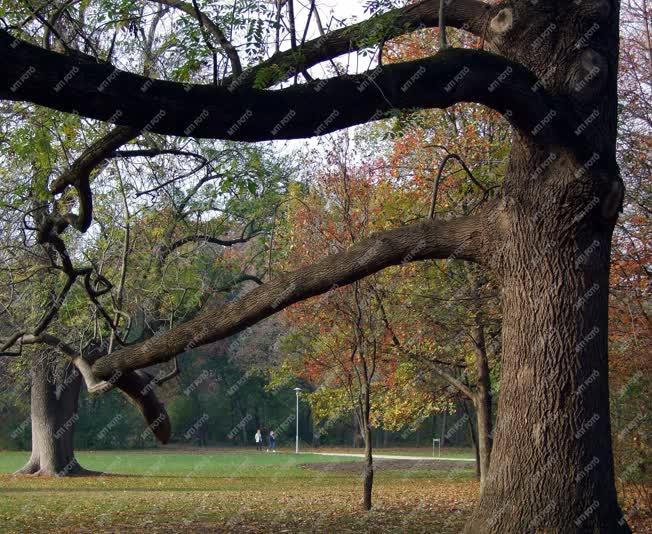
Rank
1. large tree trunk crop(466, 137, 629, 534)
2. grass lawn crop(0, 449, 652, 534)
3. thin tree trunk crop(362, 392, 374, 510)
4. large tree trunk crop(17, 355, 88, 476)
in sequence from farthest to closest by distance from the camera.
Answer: large tree trunk crop(17, 355, 88, 476) < thin tree trunk crop(362, 392, 374, 510) < grass lawn crop(0, 449, 652, 534) < large tree trunk crop(466, 137, 629, 534)

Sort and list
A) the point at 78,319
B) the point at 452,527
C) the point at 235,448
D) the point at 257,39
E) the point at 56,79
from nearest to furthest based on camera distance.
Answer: the point at 56,79
the point at 257,39
the point at 452,527
the point at 78,319
the point at 235,448

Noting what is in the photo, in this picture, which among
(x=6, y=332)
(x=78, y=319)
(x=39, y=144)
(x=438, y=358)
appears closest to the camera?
(x=39, y=144)

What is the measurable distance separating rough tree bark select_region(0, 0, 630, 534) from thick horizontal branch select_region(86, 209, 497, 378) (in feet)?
0.04

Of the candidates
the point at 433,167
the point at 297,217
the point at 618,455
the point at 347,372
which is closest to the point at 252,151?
the point at 297,217

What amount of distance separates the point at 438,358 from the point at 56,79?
49.4ft

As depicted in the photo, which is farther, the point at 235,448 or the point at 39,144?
the point at 235,448

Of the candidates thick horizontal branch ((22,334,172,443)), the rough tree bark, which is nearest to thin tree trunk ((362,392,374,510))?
thick horizontal branch ((22,334,172,443))

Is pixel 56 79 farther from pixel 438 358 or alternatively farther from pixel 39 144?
pixel 438 358

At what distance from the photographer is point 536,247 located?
7.23m

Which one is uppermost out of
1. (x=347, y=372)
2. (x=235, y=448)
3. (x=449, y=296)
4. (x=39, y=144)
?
(x=39, y=144)

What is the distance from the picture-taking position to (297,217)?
53.0 ft

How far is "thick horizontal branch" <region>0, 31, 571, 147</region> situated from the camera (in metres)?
4.90

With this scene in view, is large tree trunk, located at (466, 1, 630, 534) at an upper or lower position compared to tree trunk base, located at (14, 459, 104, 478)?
upper

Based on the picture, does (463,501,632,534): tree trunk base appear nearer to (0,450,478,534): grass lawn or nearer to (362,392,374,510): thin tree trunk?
(0,450,478,534): grass lawn
